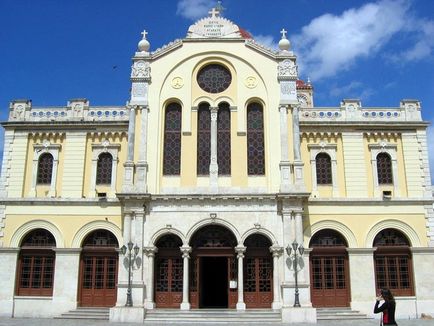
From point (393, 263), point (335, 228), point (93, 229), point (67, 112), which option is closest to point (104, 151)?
point (67, 112)

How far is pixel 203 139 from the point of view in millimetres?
26156

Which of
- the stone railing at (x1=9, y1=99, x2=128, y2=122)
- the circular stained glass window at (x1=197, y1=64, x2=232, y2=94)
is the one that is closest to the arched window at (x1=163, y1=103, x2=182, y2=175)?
the circular stained glass window at (x1=197, y1=64, x2=232, y2=94)

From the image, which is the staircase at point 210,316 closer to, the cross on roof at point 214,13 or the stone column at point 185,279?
the stone column at point 185,279

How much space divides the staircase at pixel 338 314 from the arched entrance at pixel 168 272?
653 centimetres

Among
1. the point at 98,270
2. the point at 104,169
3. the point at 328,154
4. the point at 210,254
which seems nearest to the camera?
the point at 210,254

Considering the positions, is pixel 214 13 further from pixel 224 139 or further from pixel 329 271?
pixel 329 271

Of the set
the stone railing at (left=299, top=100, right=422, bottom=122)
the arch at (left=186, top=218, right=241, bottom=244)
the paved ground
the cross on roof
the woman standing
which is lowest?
the paved ground

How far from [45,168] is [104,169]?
306 centimetres

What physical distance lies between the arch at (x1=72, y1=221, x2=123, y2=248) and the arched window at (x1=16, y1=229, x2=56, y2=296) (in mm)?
1263

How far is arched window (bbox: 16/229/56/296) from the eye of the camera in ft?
82.5

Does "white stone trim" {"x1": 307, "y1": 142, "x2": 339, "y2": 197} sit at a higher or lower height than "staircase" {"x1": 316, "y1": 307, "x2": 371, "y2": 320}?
higher

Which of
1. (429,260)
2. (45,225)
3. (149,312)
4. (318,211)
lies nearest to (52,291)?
(45,225)

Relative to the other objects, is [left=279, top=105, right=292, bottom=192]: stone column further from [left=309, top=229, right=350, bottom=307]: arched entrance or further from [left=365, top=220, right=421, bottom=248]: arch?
[left=365, top=220, right=421, bottom=248]: arch

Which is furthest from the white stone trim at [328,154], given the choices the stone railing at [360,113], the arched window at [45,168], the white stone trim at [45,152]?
the arched window at [45,168]
